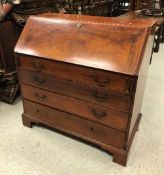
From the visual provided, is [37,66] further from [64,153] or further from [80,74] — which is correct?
[64,153]

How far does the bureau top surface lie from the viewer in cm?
124

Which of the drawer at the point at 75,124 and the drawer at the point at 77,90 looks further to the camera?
the drawer at the point at 75,124

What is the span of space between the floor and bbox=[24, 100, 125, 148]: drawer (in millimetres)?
158

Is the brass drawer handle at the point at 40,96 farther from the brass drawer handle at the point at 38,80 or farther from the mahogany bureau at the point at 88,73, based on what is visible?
the brass drawer handle at the point at 38,80

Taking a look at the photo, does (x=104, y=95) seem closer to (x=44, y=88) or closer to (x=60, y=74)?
(x=60, y=74)

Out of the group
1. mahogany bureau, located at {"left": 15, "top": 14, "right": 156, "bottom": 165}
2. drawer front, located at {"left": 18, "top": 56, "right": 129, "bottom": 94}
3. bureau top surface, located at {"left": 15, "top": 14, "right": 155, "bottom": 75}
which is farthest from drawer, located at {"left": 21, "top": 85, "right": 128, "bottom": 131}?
bureau top surface, located at {"left": 15, "top": 14, "right": 155, "bottom": 75}

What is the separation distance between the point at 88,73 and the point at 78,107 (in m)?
0.32

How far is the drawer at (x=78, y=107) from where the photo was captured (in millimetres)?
1408

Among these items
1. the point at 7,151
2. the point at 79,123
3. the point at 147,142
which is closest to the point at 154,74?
the point at 147,142

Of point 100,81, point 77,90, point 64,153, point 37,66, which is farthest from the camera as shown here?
point 64,153

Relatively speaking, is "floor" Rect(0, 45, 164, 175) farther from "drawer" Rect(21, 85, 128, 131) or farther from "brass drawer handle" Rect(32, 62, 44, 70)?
"brass drawer handle" Rect(32, 62, 44, 70)

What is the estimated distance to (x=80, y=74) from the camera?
138 centimetres

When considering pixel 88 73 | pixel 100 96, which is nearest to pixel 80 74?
pixel 88 73

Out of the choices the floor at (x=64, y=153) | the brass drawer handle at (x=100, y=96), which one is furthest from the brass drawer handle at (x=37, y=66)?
the floor at (x=64, y=153)
